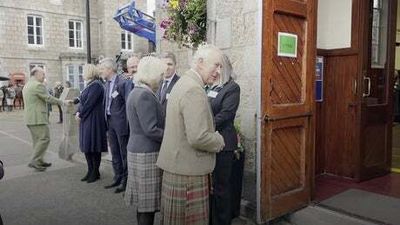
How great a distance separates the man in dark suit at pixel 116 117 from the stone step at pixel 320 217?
240cm

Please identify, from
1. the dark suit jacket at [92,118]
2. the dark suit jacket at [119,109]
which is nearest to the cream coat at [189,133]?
the dark suit jacket at [119,109]

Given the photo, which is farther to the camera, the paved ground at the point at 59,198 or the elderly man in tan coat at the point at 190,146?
the paved ground at the point at 59,198

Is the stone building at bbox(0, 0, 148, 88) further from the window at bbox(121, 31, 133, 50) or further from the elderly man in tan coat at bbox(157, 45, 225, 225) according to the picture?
the elderly man in tan coat at bbox(157, 45, 225, 225)

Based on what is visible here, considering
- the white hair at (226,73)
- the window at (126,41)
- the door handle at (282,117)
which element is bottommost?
the door handle at (282,117)

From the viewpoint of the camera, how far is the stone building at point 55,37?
2628 cm

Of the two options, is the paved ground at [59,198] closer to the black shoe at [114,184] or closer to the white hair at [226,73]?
the black shoe at [114,184]

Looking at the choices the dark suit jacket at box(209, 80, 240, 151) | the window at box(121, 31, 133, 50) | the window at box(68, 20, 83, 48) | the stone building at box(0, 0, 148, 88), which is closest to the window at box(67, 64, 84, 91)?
the stone building at box(0, 0, 148, 88)

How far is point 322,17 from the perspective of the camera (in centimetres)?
555

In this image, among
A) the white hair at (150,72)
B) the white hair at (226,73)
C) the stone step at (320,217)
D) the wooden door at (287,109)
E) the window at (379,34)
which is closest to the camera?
the white hair at (150,72)

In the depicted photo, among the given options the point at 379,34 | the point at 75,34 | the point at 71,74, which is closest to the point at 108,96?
the point at 379,34

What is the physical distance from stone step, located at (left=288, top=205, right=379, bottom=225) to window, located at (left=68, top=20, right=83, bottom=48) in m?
27.5

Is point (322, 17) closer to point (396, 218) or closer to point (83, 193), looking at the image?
point (396, 218)

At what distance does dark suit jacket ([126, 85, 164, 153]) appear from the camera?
344 cm

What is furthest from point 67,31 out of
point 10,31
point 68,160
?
point 68,160
